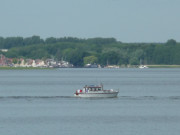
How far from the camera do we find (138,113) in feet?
209

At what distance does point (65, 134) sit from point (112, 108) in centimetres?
1891

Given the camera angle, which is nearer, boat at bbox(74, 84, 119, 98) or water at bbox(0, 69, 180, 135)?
water at bbox(0, 69, 180, 135)

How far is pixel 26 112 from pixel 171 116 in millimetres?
14481

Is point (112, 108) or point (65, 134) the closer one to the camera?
point (65, 134)

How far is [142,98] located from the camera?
8350cm

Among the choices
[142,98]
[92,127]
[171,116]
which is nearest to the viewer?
[92,127]

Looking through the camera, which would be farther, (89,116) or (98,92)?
(98,92)

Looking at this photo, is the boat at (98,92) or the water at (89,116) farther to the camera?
the boat at (98,92)

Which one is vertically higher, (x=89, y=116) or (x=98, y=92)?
(x=98, y=92)

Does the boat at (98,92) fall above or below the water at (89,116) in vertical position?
above

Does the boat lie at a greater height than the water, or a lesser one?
greater

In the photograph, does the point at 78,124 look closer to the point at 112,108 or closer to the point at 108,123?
the point at 108,123

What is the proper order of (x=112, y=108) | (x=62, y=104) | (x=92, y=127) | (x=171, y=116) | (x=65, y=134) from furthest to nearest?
(x=62, y=104), (x=112, y=108), (x=171, y=116), (x=92, y=127), (x=65, y=134)

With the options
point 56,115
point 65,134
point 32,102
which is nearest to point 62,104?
point 32,102
